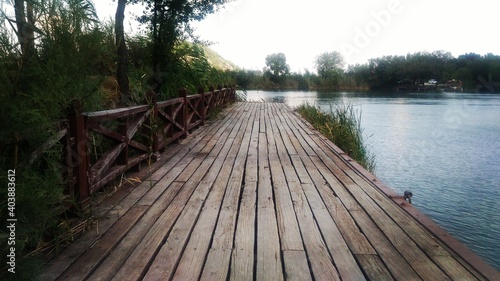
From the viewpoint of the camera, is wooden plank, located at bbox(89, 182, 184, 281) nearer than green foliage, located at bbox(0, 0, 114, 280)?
No

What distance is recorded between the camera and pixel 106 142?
3430 mm

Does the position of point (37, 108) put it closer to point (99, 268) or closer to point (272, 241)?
point (99, 268)

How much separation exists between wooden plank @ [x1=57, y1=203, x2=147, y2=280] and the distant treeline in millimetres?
37189

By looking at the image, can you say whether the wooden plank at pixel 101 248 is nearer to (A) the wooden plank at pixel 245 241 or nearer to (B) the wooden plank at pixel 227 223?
(B) the wooden plank at pixel 227 223

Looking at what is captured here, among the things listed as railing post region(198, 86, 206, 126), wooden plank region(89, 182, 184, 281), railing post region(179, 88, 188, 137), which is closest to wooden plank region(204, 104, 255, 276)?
wooden plank region(89, 182, 184, 281)

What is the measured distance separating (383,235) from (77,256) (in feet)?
6.27

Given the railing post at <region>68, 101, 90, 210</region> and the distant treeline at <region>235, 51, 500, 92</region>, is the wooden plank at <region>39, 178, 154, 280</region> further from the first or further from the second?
the distant treeline at <region>235, 51, 500, 92</region>

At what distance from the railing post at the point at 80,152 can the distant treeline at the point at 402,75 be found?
3708 cm

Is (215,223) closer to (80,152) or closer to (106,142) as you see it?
(80,152)

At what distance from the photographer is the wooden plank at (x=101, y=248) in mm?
1767

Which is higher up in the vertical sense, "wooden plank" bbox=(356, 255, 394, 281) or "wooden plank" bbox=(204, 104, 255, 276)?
"wooden plank" bbox=(356, 255, 394, 281)

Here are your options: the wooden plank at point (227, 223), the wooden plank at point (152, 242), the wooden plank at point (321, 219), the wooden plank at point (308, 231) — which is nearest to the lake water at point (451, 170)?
the wooden plank at point (321, 219)

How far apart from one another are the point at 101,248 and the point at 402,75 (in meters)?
50.3

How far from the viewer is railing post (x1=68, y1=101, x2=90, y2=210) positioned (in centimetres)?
234
